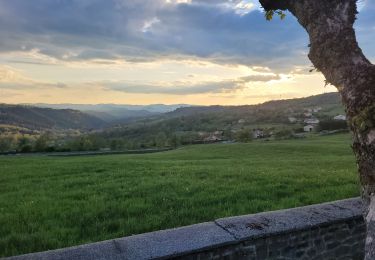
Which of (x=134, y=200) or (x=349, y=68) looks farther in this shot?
(x=134, y=200)

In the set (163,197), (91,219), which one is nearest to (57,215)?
(91,219)

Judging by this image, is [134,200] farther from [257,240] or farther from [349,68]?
[349,68]

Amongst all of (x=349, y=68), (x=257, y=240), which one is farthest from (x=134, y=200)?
(x=349, y=68)

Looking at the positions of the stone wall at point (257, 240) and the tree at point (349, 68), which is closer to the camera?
the tree at point (349, 68)

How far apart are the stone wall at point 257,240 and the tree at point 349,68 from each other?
294cm

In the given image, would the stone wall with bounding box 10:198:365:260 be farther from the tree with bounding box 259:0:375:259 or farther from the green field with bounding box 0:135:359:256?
the tree with bounding box 259:0:375:259

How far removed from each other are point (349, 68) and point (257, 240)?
3.59 metres

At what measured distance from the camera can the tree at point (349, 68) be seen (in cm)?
313

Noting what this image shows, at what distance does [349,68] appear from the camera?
341cm

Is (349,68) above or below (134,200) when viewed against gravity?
above

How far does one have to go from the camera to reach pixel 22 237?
22.5 feet

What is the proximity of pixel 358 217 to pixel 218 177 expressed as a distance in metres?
6.20

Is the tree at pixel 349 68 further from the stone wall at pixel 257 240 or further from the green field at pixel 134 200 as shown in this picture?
the green field at pixel 134 200

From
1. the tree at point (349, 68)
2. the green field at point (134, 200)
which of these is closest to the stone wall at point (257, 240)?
the green field at point (134, 200)
